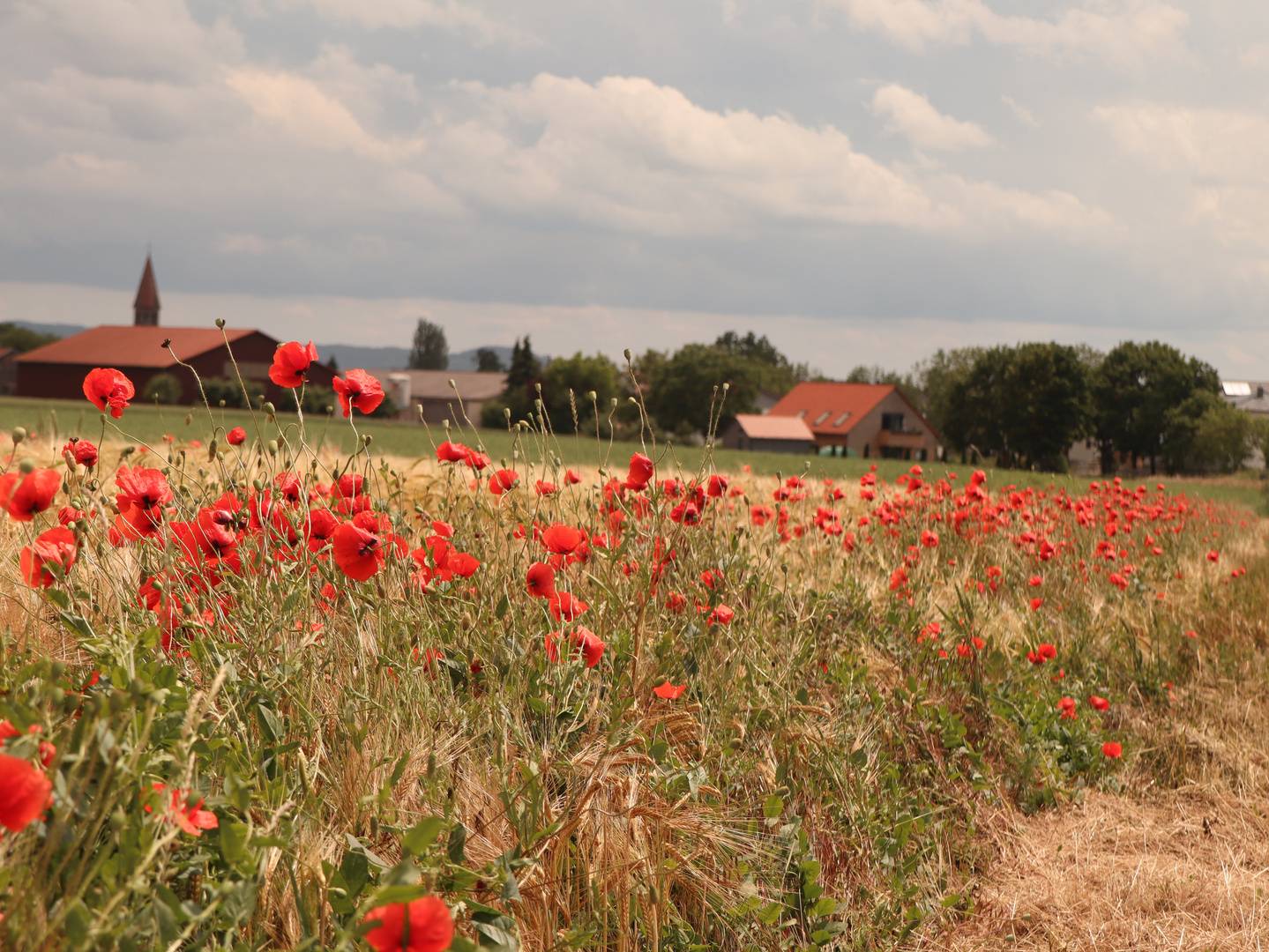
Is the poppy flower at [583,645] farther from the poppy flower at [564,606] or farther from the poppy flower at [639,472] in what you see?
the poppy flower at [639,472]

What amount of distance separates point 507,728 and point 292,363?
45.9 inches

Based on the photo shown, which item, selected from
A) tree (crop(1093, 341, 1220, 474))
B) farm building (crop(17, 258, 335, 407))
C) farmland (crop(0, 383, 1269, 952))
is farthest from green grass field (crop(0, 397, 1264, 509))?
farm building (crop(17, 258, 335, 407))

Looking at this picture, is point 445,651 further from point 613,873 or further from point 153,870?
point 153,870

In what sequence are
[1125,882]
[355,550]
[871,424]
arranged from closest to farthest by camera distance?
1. [355,550]
2. [1125,882]
3. [871,424]

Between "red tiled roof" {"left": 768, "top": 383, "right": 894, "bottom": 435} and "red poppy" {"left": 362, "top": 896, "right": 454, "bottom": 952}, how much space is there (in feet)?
203

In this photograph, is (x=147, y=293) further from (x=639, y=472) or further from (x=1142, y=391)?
(x=639, y=472)

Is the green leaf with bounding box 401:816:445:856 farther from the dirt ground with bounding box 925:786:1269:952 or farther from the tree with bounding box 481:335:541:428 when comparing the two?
the tree with bounding box 481:335:541:428

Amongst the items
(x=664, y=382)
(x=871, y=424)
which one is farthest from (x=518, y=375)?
(x=871, y=424)

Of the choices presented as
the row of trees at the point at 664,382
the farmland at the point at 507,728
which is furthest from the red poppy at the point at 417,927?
the row of trees at the point at 664,382

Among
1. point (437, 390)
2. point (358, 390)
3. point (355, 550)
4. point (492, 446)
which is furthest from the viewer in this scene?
point (437, 390)

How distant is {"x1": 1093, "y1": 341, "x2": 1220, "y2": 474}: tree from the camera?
2135 inches

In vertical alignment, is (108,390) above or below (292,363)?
below

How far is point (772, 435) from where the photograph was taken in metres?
59.7

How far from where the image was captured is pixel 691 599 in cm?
337
